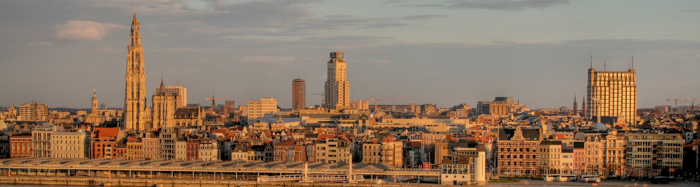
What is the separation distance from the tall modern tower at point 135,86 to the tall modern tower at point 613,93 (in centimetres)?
8336

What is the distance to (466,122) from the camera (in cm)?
17550

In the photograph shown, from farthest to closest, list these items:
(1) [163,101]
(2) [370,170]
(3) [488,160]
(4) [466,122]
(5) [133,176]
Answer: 1. (4) [466,122]
2. (1) [163,101]
3. (3) [488,160]
4. (5) [133,176]
5. (2) [370,170]

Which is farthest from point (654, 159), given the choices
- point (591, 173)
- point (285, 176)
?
point (285, 176)

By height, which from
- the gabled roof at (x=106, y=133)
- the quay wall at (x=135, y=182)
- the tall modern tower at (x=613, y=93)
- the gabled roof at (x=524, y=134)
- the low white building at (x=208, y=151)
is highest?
the tall modern tower at (x=613, y=93)

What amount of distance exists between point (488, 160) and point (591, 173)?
10.5m

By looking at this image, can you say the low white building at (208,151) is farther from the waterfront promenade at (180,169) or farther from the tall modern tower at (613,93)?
the tall modern tower at (613,93)

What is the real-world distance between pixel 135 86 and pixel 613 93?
8924cm

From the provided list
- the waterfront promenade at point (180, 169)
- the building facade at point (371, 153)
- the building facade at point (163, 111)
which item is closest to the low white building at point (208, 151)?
the waterfront promenade at point (180, 169)

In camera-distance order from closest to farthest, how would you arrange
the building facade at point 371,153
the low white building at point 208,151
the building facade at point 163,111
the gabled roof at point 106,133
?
the building facade at point 371,153 < the low white building at point 208,151 < the gabled roof at point 106,133 < the building facade at point 163,111

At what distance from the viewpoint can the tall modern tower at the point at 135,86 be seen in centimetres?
15100

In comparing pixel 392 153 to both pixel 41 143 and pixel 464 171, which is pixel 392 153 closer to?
pixel 464 171

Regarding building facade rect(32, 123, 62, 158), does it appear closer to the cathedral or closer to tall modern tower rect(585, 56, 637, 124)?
the cathedral

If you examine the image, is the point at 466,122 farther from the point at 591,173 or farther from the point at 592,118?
the point at 591,173

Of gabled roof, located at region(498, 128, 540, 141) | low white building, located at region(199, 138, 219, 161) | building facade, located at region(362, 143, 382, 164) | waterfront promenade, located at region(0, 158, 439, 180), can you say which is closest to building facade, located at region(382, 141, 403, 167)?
building facade, located at region(362, 143, 382, 164)
